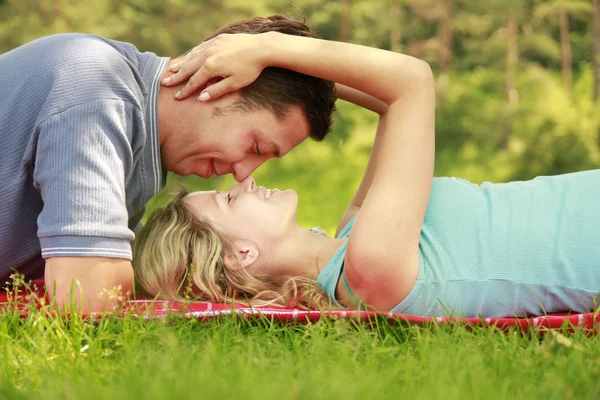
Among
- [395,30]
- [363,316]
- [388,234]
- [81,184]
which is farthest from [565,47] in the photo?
[81,184]

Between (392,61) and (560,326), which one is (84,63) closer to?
(392,61)

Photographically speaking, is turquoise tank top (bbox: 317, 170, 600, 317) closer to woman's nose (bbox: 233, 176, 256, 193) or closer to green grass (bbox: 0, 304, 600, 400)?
green grass (bbox: 0, 304, 600, 400)

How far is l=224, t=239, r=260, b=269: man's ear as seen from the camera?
276cm

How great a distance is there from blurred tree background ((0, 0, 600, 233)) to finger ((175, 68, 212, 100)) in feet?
9.74

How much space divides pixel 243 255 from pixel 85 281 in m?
0.63

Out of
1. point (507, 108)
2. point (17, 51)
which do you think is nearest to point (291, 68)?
point (17, 51)

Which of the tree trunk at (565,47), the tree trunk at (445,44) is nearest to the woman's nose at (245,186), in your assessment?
the tree trunk at (445,44)

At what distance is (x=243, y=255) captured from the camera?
280 cm

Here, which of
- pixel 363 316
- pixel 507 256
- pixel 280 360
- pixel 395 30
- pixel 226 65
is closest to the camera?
pixel 280 360

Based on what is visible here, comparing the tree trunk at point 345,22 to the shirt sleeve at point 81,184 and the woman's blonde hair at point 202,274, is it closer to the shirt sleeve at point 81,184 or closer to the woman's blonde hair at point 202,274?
the woman's blonde hair at point 202,274

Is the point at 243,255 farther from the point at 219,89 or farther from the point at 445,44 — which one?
the point at 445,44

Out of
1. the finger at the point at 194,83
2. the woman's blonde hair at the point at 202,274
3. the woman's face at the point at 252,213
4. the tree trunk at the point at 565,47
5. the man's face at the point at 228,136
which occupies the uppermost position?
the tree trunk at the point at 565,47

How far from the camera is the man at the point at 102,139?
2.42 metres

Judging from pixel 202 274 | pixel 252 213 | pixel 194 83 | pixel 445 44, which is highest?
pixel 445 44
